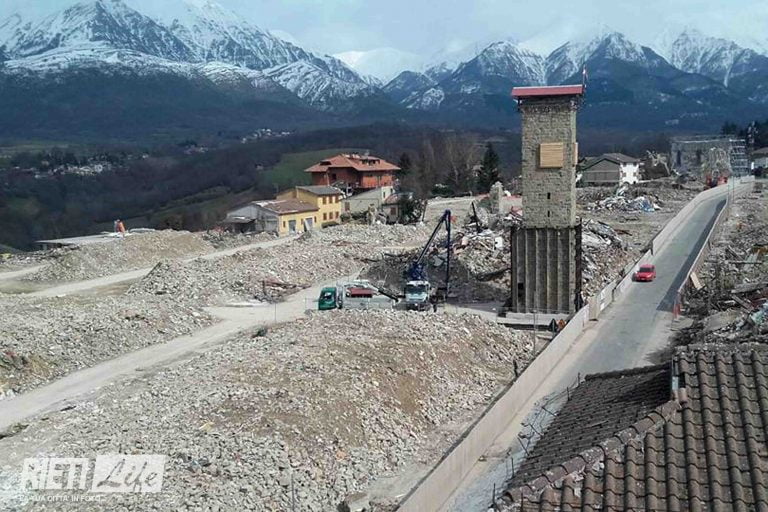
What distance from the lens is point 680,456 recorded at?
5.68 meters

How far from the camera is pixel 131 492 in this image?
1267 cm

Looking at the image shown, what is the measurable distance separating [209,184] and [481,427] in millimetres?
95325

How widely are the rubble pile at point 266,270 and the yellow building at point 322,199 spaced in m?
11.5

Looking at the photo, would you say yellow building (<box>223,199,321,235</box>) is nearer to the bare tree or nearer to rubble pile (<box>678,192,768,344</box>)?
the bare tree

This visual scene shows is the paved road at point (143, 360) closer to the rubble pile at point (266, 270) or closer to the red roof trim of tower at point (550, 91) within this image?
the rubble pile at point (266, 270)

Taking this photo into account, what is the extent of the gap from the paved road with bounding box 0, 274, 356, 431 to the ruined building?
27.1 ft

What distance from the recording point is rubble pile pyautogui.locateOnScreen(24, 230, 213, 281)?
36625 millimetres

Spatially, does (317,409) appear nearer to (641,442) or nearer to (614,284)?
(641,442)

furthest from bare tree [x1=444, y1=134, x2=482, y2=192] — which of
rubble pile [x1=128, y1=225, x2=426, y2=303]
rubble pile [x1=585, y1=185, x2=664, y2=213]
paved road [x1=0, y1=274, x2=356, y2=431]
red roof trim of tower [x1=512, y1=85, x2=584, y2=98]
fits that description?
red roof trim of tower [x1=512, y1=85, x2=584, y2=98]

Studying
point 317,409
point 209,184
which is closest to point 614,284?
point 317,409

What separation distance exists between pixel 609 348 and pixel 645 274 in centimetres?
1051

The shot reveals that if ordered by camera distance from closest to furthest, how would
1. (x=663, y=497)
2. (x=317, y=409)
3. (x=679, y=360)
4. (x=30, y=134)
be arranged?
(x=663, y=497) < (x=679, y=360) < (x=317, y=409) < (x=30, y=134)

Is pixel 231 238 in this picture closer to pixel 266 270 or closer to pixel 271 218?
pixel 271 218

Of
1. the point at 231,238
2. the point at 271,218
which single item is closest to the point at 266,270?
the point at 231,238
